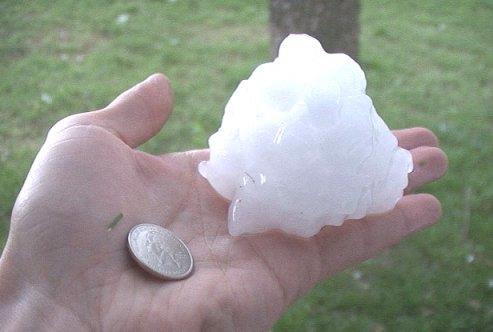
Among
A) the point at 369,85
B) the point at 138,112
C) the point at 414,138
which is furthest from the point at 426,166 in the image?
the point at 369,85

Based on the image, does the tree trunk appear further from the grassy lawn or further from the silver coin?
the silver coin

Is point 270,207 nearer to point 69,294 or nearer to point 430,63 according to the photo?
point 69,294

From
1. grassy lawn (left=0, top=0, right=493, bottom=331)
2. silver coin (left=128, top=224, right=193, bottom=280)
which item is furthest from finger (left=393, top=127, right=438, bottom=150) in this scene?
silver coin (left=128, top=224, right=193, bottom=280)

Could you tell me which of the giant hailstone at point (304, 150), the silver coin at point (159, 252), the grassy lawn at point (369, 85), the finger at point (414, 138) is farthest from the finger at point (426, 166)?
the silver coin at point (159, 252)

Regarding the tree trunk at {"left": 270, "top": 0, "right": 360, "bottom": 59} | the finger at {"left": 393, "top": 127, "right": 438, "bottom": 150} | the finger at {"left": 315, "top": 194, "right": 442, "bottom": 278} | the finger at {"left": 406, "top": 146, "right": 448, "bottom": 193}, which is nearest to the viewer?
the finger at {"left": 315, "top": 194, "right": 442, "bottom": 278}

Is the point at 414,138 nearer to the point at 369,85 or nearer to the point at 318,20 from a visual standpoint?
the point at 318,20

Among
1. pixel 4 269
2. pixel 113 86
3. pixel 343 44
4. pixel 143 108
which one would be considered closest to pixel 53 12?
pixel 113 86
